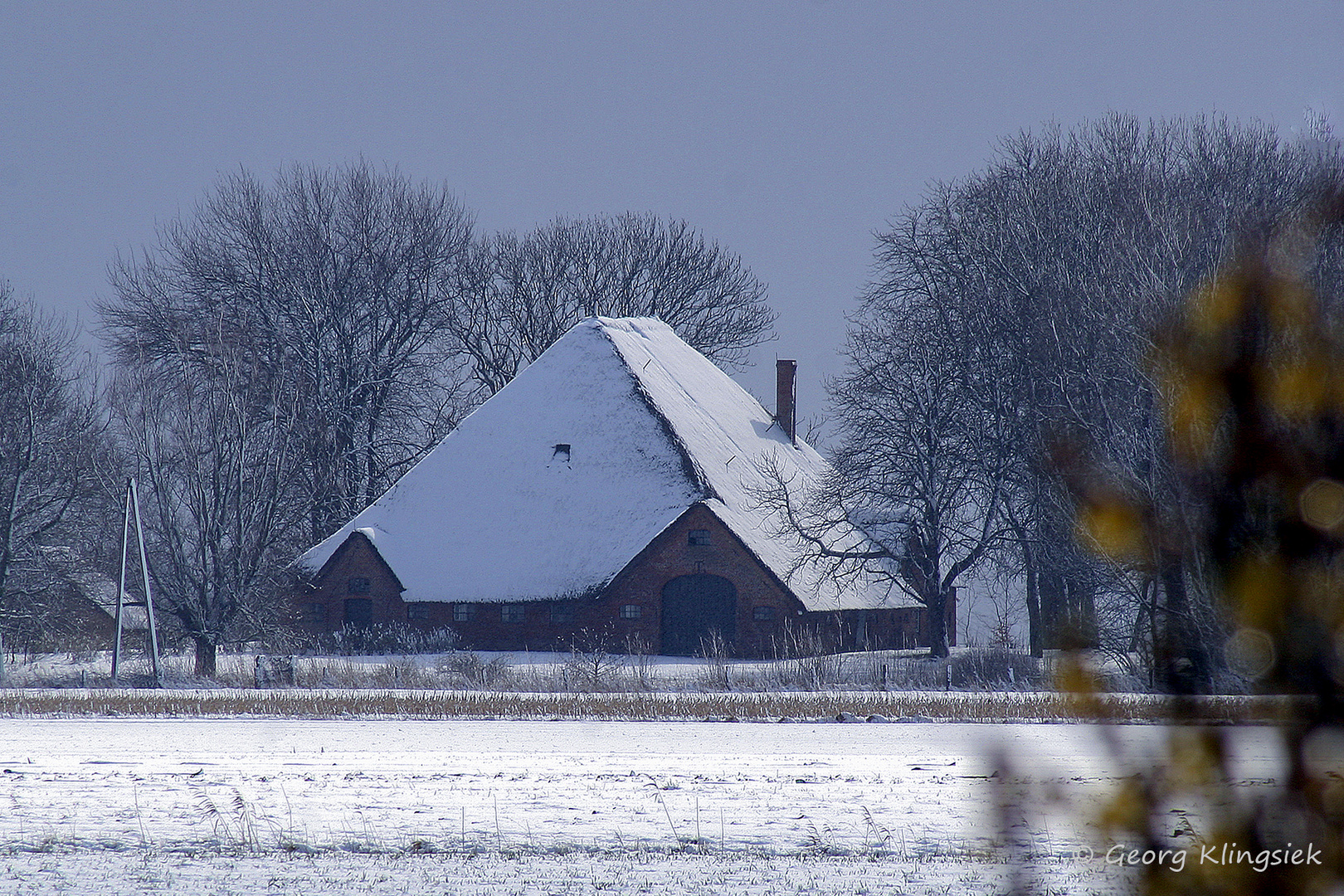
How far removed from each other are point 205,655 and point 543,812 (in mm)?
21460

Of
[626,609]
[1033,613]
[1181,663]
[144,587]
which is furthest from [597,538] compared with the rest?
[1181,663]

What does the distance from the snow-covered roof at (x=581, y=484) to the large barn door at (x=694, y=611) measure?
4.75ft

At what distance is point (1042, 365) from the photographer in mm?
30203

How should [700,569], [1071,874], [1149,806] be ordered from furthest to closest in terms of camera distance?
[700,569]
[1071,874]
[1149,806]

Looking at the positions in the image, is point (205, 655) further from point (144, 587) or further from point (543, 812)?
point (543, 812)

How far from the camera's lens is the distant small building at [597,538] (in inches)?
1416

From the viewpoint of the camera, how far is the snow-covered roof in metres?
37.2

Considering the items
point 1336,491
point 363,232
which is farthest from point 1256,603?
point 363,232

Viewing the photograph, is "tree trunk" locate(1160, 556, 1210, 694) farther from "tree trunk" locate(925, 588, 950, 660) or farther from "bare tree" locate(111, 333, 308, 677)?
"tree trunk" locate(925, 588, 950, 660)

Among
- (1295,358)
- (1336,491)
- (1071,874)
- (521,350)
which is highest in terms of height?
(521,350)

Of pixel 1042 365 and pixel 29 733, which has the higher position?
pixel 1042 365

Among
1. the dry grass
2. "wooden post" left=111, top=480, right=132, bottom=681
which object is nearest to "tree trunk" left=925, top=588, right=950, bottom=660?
the dry grass

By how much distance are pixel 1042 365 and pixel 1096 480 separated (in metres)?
27.8

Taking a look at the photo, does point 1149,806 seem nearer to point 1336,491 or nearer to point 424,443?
point 1336,491
